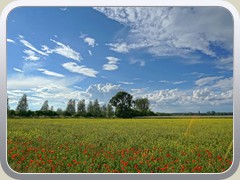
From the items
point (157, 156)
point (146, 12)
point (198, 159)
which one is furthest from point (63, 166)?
point (146, 12)

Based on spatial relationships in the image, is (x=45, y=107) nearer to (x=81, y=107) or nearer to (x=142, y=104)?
(x=81, y=107)

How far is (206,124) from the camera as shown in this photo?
21.9 feet

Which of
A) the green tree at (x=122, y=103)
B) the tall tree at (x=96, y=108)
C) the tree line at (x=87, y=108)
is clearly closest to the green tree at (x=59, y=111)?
the tree line at (x=87, y=108)

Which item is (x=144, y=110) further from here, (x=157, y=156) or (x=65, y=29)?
(x=65, y=29)

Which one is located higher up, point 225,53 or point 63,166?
point 225,53

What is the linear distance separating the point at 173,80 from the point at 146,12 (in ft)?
3.49

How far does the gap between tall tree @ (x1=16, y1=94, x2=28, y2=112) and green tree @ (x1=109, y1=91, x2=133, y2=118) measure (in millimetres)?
1249

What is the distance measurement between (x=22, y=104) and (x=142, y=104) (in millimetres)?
1775

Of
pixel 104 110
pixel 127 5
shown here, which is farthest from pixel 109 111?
pixel 127 5

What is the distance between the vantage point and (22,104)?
6.20 metres

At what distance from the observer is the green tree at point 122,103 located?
6.24 metres

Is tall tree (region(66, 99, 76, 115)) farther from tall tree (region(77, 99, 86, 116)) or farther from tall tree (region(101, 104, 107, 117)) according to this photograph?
tall tree (region(101, 104, 107, 117))

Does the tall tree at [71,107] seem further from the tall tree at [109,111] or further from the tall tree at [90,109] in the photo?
the tall tree at [109,111]

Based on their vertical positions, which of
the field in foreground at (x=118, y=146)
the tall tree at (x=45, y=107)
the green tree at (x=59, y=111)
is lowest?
the field in foreground at (x=118, y=146)
